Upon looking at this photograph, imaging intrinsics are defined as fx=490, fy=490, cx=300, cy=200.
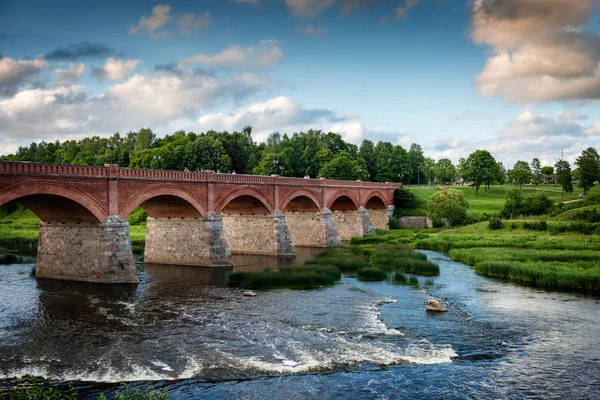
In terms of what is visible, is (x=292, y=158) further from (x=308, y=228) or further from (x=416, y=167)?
(x=308, y=228)

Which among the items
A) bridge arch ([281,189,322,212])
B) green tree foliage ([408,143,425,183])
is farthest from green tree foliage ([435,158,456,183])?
bridge arch ([281,189,322,212])

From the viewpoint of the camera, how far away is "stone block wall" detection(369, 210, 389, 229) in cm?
8800

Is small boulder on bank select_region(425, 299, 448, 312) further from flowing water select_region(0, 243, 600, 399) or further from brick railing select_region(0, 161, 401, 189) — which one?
brick railing select_region(0, 161, 401, 189)

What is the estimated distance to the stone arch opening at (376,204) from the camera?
8762 centimetres

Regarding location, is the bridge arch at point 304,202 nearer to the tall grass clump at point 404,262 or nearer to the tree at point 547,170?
the tall grass clump at point 404,262

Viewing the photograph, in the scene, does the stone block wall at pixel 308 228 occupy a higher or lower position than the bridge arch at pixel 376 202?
lower

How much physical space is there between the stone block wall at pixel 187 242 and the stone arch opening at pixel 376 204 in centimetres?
4532

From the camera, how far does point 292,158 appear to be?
12206 cm

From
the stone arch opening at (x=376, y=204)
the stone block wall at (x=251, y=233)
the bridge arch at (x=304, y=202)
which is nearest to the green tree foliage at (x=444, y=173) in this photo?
the stone arch opening at (x=376, y=204)

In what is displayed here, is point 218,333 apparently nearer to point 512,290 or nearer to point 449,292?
point 449,292

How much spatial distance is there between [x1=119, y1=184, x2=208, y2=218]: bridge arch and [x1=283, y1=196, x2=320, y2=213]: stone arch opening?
20536 millimetres

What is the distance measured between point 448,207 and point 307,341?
195 feet

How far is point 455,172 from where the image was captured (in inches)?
6777

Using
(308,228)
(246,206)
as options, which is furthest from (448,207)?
(246,206)
